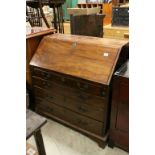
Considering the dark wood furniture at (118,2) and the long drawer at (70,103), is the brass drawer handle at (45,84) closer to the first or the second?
the long drawer at (70,103)

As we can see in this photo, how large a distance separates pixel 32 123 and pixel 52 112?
3.03 ft

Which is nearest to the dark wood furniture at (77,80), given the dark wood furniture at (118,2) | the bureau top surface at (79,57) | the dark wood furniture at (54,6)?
the bureau top surface at (79,57)

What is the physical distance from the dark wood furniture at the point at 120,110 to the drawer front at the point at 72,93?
0.37 feet

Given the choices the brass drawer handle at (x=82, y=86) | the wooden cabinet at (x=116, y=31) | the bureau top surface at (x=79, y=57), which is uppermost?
the wooden cabinet at (x=116, y=31)

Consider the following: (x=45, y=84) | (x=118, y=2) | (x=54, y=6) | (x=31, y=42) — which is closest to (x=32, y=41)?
(x=31, y=42)

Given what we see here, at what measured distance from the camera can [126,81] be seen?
1.30 metres

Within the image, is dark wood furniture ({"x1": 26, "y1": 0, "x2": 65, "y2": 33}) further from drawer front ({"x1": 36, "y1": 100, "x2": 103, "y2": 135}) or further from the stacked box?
drawer front ({"x1": 36, "y1": 100, "x2": 103, "y2": 135})

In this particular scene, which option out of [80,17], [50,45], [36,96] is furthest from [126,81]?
[80,17]

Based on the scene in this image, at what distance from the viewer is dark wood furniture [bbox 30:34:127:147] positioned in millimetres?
1453

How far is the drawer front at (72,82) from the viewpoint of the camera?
56.1 inches

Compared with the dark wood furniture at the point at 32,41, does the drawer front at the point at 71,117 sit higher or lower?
lower

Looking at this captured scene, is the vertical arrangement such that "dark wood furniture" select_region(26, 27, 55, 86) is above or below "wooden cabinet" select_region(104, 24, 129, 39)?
below

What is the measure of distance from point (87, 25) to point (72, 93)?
1191 millimetres

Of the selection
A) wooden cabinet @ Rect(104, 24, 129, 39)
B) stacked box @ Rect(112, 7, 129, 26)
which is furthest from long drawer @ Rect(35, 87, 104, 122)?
stacked box @ Rect(112, 7, 129, 26)
